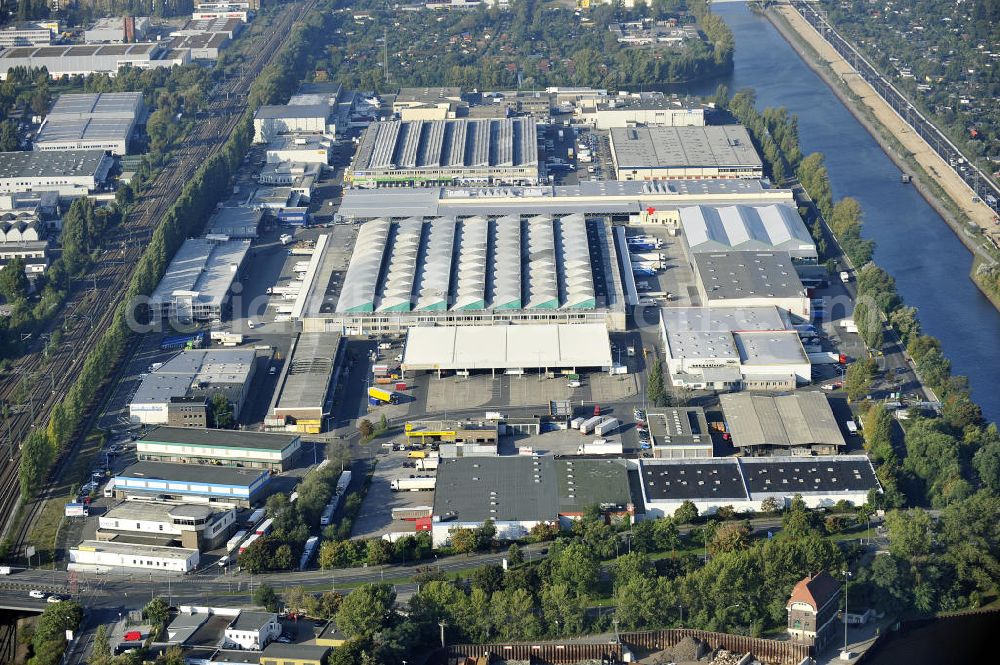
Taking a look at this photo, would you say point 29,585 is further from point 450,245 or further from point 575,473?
point 450,245

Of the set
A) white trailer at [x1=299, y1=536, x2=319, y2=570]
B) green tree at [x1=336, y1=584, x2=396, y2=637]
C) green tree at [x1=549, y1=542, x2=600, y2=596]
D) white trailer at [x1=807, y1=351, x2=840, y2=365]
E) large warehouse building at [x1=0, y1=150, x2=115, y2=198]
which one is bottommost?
large warehouse building at [x1=0, y1=150, x2=115, y2=198]

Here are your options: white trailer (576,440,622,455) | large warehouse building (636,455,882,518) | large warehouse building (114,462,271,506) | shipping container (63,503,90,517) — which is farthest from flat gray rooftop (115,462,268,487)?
large warehouse building (636,455,882,518)

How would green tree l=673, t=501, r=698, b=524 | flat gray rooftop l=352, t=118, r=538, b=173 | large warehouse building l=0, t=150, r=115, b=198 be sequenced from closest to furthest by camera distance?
green tree l=673, t=501, r=698, b=524
large warehouse building l=0, t=150, r=115, b=198
flat gray rooftop l=352, t=118, r=538, b=173

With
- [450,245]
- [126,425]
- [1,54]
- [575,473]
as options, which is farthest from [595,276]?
[1,54]

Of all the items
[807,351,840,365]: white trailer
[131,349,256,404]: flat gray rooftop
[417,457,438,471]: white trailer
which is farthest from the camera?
[807,351,840,365]: white trailer

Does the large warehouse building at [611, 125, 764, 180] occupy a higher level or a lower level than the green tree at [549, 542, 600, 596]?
lower

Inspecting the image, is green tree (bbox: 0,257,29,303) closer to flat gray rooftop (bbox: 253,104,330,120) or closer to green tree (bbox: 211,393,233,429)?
green tree (bbox: 211,393,233,429)

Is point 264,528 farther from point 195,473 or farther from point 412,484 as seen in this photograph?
point 412,484
